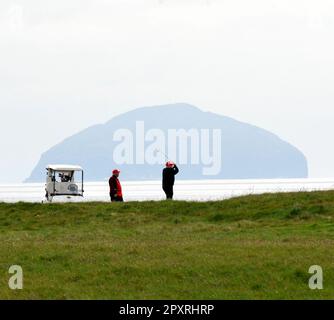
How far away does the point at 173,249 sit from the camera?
26.9 metres

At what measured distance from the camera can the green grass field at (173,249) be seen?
21312mm

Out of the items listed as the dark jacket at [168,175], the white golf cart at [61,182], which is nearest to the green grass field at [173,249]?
the dark jacket at [168,175]

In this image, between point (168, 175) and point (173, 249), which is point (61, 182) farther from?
point (173, 249)

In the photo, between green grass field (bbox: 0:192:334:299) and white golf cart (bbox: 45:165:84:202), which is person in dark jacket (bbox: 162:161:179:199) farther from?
white golf cart (bbox: 45:165:84:202)

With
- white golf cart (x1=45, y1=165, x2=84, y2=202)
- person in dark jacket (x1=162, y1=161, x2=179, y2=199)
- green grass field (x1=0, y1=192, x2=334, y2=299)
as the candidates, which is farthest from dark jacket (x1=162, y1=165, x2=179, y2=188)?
white golf cart (x1=45, y1=165, x2=84, y2=202)

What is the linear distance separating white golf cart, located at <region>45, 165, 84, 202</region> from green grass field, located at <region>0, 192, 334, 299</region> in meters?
13.1

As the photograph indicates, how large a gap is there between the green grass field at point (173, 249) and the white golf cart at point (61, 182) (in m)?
13.1

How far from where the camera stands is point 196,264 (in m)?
24.0

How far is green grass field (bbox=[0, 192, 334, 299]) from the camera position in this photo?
2131 centimetres

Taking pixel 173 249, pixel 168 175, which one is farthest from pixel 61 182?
pixel 173 249

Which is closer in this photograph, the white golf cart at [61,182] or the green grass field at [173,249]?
the green grass field at [173,249]

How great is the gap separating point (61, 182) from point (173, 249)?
101 feet

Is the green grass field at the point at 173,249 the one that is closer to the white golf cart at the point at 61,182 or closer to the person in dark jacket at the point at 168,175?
the person in dark jacket at the point at 168,175
